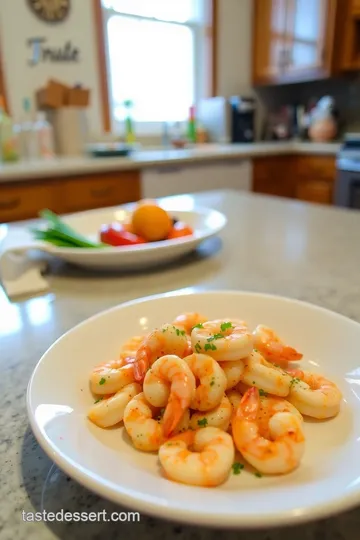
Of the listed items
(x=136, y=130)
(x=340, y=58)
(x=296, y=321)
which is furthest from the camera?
(x=136, y=130)

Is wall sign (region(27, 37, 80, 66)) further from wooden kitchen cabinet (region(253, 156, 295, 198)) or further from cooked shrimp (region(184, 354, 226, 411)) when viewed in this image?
cooked shrimp (region(184, 354, 226, 411))

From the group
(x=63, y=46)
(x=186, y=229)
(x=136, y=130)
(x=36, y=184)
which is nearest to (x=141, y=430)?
(x=186, y=229)

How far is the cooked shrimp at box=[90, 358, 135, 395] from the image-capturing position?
430 mm

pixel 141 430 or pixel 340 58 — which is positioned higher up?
pixel 340 58

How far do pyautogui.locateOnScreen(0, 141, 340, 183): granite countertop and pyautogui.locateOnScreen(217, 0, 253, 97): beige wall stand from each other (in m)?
0.79

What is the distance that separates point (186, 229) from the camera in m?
0.95

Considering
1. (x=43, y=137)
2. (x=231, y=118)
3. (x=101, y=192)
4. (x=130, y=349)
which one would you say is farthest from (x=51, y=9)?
(x=130, y=349)

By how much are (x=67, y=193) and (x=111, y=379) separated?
1.97 m

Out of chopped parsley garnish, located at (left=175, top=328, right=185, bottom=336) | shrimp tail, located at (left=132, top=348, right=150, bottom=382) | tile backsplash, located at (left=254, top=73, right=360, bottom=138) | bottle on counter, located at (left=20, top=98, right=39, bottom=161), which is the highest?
tile backsplash, located at (left=254, top=73, right=360, bottom=138)

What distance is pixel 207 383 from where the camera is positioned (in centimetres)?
37

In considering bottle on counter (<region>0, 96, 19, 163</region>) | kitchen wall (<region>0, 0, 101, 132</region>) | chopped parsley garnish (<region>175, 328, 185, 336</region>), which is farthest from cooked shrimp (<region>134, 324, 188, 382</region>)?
kitchen wall (<region>0, 0, 101, 132</region>)

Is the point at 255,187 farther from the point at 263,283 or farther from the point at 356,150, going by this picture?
the point at 263,283

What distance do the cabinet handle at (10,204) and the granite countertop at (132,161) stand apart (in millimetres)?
97

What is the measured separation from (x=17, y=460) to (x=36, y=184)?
1928 millimetres
